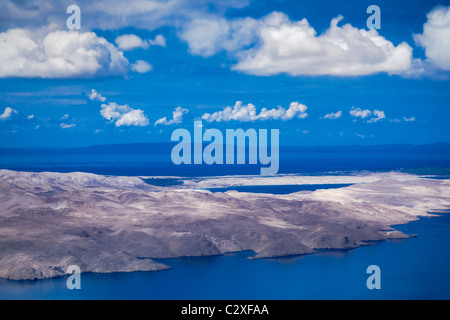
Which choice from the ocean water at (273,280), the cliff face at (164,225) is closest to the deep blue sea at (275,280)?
the ocean water at (273,280)

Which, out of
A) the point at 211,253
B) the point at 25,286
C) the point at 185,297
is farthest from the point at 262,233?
the point at 25,286

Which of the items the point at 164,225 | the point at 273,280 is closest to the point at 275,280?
the point at 273,280

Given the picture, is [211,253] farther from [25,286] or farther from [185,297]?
[25,286]

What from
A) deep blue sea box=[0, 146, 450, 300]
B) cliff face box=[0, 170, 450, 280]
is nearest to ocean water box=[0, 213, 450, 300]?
deep blue sea box=[0, 146, 450, 300]

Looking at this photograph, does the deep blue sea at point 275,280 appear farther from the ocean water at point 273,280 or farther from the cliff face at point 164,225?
the cliff face at point 164,225

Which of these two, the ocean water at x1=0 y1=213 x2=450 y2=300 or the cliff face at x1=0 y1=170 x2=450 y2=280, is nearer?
the ocean water at x1=0 y1=213 x2=450 y2=300

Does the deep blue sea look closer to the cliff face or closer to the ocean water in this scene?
the ocean water
